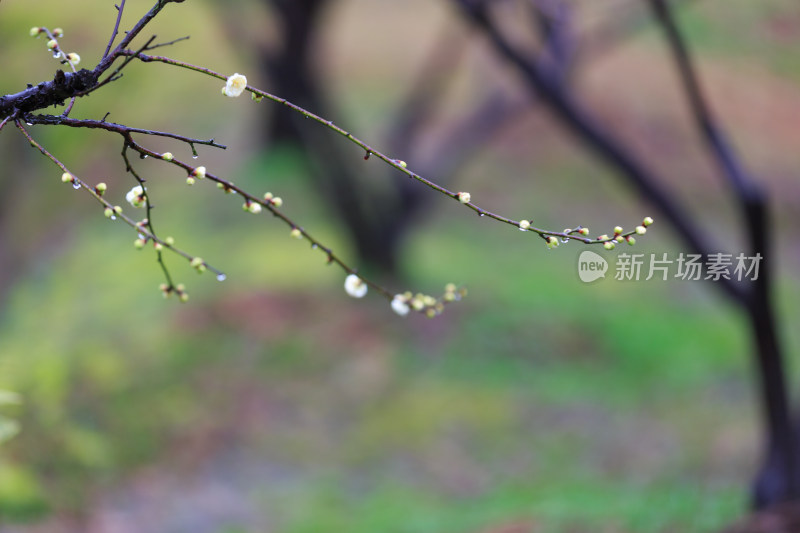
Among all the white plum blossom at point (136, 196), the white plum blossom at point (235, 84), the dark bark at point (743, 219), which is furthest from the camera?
the dark bark at point (743, 219)

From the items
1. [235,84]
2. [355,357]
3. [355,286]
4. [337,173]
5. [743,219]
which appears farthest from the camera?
[337,173]

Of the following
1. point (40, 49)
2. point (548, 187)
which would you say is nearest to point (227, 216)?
point (40, 49)

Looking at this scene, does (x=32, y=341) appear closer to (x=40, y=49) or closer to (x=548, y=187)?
(x=40, y=49)

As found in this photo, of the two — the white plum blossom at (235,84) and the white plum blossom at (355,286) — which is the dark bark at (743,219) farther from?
the white plum blossom at (235,84)

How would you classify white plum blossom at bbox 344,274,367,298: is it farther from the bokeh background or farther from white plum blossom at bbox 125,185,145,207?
the bokeh background

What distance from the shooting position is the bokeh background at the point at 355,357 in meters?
4.45

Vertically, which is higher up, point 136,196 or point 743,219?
point 743,219

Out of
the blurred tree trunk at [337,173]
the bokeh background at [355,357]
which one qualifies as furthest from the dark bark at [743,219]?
the blurred tree trunk at [337,173]

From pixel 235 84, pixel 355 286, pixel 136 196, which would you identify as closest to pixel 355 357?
pixel 355 286

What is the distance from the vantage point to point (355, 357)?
6266 millimetres

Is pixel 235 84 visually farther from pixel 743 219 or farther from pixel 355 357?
pixel 355 357

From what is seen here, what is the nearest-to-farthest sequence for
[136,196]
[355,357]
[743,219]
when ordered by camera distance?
[136,196]
[743,219]
[355,357]

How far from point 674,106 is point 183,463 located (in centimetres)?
910

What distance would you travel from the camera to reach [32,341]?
4820 millimetres
